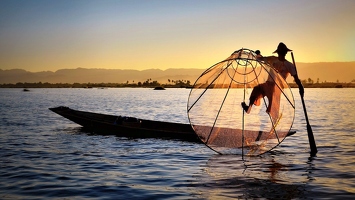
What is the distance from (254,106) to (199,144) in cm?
407

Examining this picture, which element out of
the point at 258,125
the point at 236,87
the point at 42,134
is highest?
the point at 236,87

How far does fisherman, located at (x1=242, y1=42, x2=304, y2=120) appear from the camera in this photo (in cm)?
1131

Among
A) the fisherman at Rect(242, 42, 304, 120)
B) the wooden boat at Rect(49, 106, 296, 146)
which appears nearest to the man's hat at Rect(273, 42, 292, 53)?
the fisherman at Rect(242, 42, 304, 120)

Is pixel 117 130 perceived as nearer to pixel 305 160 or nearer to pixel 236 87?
pixel 236 87

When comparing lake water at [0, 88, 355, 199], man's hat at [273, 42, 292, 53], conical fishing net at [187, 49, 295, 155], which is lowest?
lake water at [0, 88, 355, 199]

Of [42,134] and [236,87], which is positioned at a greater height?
[236,87]

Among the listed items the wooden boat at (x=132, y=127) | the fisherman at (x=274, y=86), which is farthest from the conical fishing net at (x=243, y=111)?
the wooden boat at (x=132, y=127)

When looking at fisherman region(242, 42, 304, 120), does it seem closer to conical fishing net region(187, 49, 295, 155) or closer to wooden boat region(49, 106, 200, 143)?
conical fishing net region(187, 49, 295, 155)

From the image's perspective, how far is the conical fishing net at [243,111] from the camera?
36.6ft

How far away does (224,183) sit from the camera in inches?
344

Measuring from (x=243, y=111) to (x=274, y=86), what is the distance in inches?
46.3

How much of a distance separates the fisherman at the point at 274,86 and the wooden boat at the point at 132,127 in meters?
5.03

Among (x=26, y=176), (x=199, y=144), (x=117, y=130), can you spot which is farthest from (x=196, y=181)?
(x=117, y=130)

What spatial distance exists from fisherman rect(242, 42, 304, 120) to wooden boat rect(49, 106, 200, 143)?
5.03 meters
